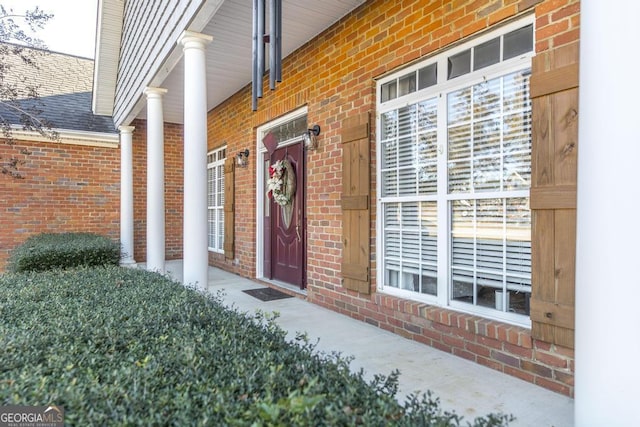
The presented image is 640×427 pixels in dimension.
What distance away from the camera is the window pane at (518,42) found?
8.96ft

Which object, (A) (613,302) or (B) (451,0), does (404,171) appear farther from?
(A) (613,302)

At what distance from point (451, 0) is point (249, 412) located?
331 cm

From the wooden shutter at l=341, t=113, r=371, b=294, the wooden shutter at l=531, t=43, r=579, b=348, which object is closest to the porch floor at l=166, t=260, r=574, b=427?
the wooden shutter at l=531, t=43, r=579, b=348

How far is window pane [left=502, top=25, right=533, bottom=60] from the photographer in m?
2.73

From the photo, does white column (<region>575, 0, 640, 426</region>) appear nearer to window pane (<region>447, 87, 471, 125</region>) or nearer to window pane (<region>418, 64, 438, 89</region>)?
window pane (<region>447, 87, 471, 125</region>)

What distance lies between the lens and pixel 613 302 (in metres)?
1.36

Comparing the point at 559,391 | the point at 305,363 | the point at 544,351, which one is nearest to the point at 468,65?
the point at 544,351

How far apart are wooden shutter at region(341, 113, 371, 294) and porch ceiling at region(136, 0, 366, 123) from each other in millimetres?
1221

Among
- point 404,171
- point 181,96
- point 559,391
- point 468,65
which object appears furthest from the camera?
point 181,96

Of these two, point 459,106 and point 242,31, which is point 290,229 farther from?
point 459,106

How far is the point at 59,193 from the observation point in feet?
27.4

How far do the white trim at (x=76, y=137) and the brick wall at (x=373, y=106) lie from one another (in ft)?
14.4

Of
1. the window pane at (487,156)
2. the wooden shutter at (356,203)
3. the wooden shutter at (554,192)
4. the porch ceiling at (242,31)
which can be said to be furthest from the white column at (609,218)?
the porch ceiling at (242,31)

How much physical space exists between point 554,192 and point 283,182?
3.78 m
